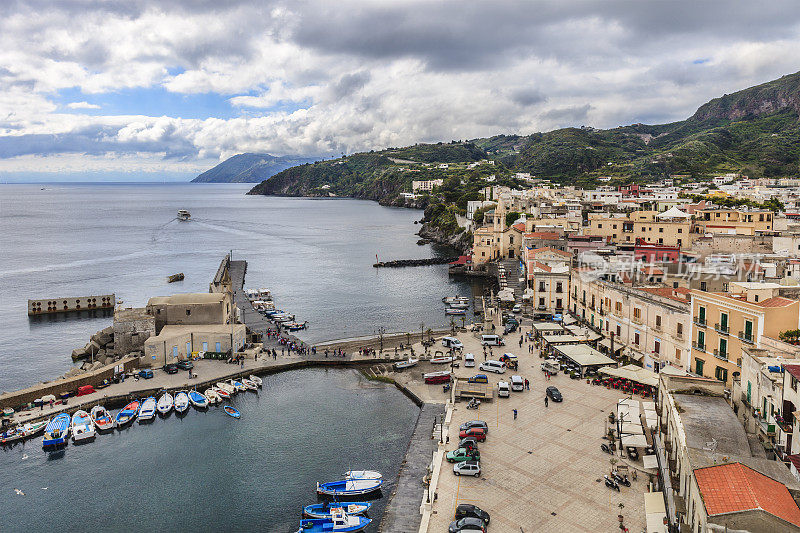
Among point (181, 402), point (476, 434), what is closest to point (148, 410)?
point (181, 402)

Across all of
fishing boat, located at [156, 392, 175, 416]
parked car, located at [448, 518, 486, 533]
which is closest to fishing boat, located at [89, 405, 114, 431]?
fishing boat, located at [156, 392, 175, 416]

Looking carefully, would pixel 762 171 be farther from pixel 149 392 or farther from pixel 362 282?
pixel 149 392

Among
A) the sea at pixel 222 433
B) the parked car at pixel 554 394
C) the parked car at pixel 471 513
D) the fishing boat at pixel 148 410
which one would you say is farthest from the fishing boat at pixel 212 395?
the parked car at pixel 471 513

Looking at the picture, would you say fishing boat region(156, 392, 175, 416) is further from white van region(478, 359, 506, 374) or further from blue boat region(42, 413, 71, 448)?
white van region(478, 359, 506, 374)

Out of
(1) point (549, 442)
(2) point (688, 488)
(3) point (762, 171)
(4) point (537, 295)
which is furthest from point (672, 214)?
(3) point (762, 171)

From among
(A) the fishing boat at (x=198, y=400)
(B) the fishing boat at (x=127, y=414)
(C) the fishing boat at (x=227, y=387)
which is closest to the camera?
(B) the fishing boat at (x=127, y=414)

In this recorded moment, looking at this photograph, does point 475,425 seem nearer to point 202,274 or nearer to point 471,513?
point 471,513

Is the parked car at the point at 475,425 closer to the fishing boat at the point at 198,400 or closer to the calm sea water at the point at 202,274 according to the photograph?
the fishing boat at the point at 198,400
